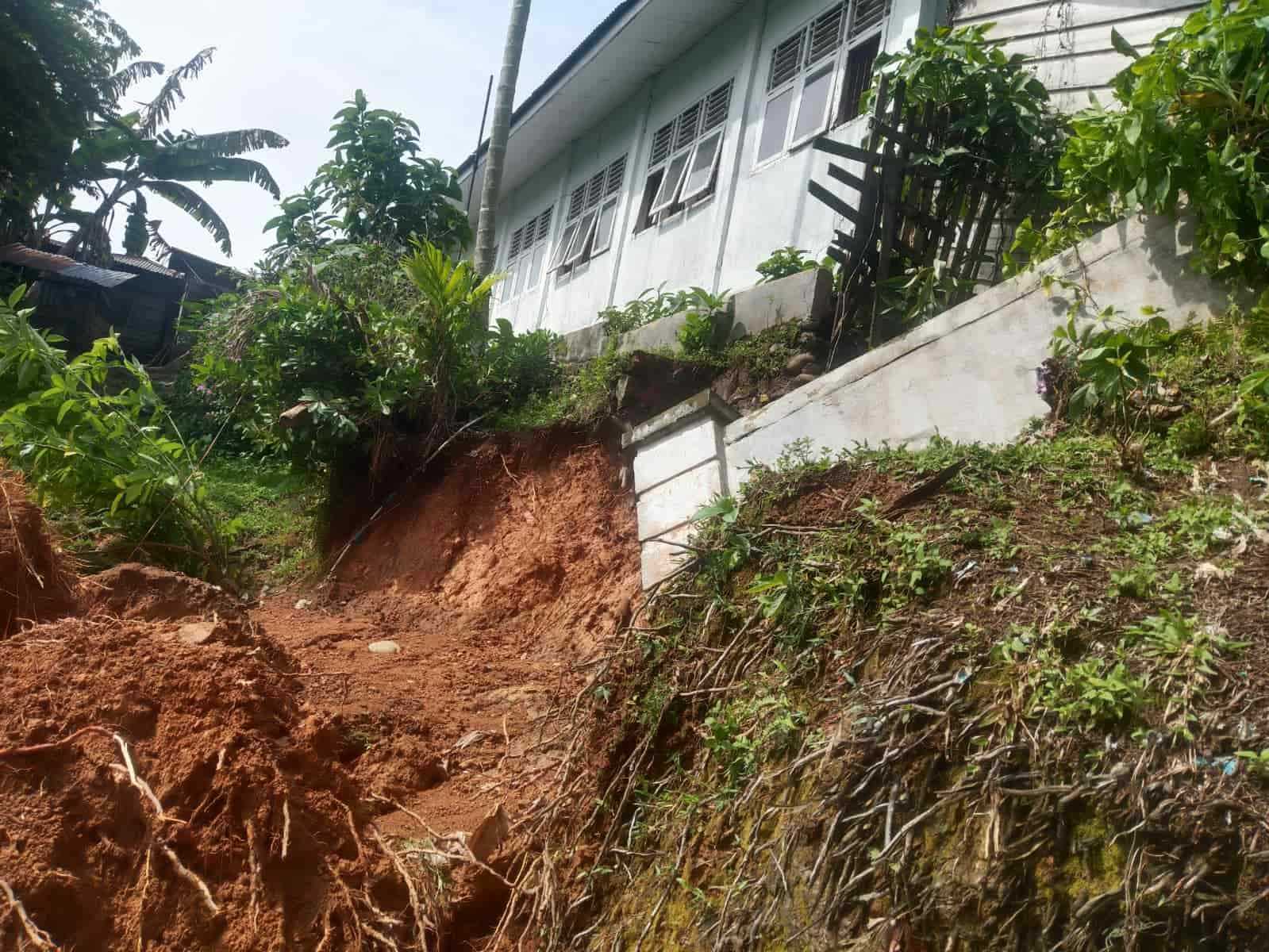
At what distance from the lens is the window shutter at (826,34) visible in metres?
8.62

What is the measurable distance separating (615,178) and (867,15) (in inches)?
193

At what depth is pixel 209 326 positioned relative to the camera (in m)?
9.73

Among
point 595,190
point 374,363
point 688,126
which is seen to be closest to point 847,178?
point 374,363

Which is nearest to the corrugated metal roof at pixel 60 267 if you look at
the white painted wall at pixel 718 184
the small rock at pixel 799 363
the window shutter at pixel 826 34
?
the white painted wall at pixel 718 184

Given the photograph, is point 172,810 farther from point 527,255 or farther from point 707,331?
point 527,255

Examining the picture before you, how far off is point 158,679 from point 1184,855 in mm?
3180

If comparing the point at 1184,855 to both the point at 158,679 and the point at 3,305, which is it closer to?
the point at 158,679

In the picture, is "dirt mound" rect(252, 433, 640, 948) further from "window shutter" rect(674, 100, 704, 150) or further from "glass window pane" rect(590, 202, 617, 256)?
"glass window pane" rect(590, 202, 617, 256)

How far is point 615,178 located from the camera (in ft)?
41.7

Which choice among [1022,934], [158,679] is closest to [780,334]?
[158,679]

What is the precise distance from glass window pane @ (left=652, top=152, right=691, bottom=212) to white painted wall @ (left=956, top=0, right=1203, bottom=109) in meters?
4.09

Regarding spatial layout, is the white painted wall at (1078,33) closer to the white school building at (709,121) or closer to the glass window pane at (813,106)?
the white school building at (709,121)

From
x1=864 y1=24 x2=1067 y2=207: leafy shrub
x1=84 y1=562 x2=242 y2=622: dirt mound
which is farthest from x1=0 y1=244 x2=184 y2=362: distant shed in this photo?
x1=864 y1=24 x2=1067 y2=207: leafy shrub

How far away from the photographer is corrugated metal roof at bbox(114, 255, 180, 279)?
2373cm
